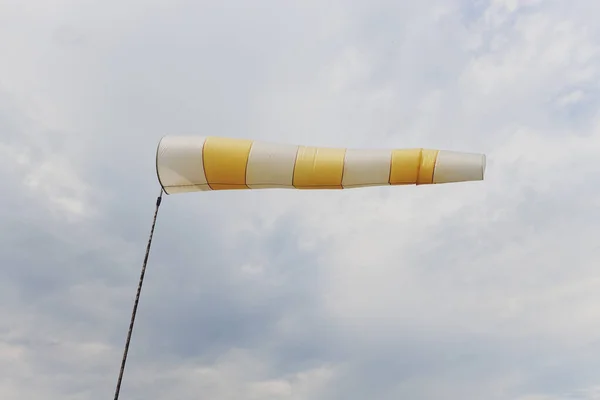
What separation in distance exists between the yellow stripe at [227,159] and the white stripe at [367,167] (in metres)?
2.68

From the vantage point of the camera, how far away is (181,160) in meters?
14.7

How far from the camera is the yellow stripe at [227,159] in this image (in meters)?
14.5

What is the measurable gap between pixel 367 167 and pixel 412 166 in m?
1.12

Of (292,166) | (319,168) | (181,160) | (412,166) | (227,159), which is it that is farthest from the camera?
(181,160)

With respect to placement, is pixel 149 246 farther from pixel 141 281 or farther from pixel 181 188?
pixel 181 188

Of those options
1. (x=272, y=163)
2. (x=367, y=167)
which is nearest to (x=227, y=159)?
(x=272, y=163)

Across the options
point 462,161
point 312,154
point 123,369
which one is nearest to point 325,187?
point 312,154

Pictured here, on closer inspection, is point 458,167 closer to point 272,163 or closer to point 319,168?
point 319,168

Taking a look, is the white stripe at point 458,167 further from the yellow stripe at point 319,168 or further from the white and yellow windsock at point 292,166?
the yellow stripe at point 319,168

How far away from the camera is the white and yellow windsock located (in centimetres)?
1280

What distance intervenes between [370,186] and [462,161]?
237 cm

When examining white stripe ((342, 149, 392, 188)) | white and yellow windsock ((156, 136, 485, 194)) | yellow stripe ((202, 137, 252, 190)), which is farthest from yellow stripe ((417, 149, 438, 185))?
yellow stripe ((202, 137, 252, 190))

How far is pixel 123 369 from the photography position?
1251 cm

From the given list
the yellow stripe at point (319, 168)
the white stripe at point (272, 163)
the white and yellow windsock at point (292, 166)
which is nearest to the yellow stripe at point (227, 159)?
the white and yellow windsock at point (292, 166)
